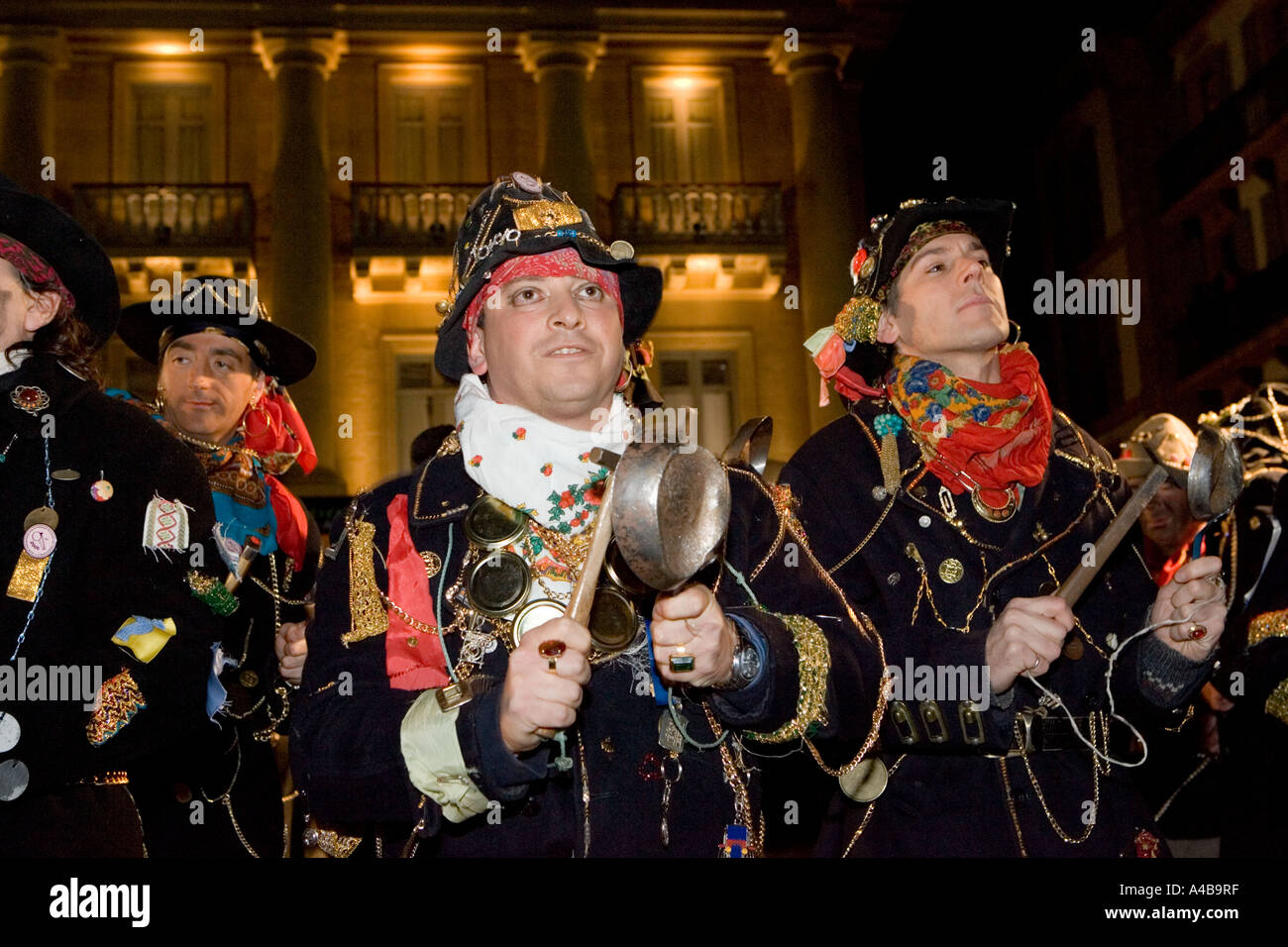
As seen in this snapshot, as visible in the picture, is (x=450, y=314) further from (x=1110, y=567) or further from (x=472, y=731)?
(x=1110, y=567)

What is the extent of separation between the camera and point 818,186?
21359 mm

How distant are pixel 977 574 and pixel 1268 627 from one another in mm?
1089

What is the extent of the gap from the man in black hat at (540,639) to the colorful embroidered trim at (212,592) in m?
0.65

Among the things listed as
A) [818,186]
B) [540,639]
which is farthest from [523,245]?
[818,186]

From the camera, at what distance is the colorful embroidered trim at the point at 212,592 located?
12.2 ft

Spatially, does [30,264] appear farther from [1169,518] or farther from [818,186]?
[818,186]

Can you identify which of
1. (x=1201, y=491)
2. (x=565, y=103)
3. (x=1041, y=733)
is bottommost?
(x=1041, y=733)

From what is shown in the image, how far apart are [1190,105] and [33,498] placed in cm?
2402

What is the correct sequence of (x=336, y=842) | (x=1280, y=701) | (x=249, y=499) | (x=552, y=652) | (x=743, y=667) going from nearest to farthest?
(x=552, y=652) < (x=743, y=667) < (x=336, y=842) < (x=1280, y=701) < (x=249, y=499)

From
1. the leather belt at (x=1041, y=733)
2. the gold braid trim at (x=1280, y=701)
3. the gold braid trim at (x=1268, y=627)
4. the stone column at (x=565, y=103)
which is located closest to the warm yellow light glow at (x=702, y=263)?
the stone column at (x=565, y=103)

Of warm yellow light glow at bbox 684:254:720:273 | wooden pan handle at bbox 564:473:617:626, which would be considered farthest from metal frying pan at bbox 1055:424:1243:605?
warm yellow light glow at bbox 684:254:720:273

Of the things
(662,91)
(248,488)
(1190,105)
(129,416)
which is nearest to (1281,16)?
(1190,105)

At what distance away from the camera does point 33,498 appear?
11.7ft
